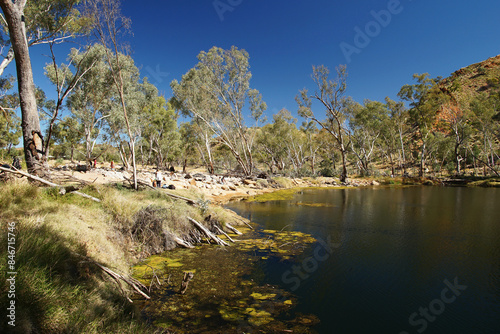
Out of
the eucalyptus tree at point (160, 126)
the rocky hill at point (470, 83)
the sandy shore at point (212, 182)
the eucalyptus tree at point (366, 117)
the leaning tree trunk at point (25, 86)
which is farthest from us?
the eucalyptus tree at point (366, 117)

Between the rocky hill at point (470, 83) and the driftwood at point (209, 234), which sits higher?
the rocky hill at point (470, 83)

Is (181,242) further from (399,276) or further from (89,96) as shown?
(89,96)

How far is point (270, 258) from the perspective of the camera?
24.8ft

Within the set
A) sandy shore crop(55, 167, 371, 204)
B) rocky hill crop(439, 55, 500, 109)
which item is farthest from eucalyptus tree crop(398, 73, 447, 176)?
sandy shore crop(55, 167, 371, 204)

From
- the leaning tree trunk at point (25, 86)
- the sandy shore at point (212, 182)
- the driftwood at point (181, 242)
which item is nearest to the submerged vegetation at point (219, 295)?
the driftwood at point (181, 242)

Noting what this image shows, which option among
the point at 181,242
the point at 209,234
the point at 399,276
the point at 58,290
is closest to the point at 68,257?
the point at 58,290

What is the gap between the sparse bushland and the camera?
9.20 feet

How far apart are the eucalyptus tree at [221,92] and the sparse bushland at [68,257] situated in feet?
77.0

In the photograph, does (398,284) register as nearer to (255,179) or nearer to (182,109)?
(255,179)

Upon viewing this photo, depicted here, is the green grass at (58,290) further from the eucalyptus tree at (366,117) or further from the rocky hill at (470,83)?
the rocky hill at (470,83)

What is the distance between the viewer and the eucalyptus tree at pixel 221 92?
2991 cm

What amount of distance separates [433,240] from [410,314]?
6024 mm

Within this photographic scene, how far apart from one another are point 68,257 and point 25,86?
244 inches

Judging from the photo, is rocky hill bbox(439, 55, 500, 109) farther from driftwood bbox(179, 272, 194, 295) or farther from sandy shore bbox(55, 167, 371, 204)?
driftwood bbox(179, 272, 194, 295)
